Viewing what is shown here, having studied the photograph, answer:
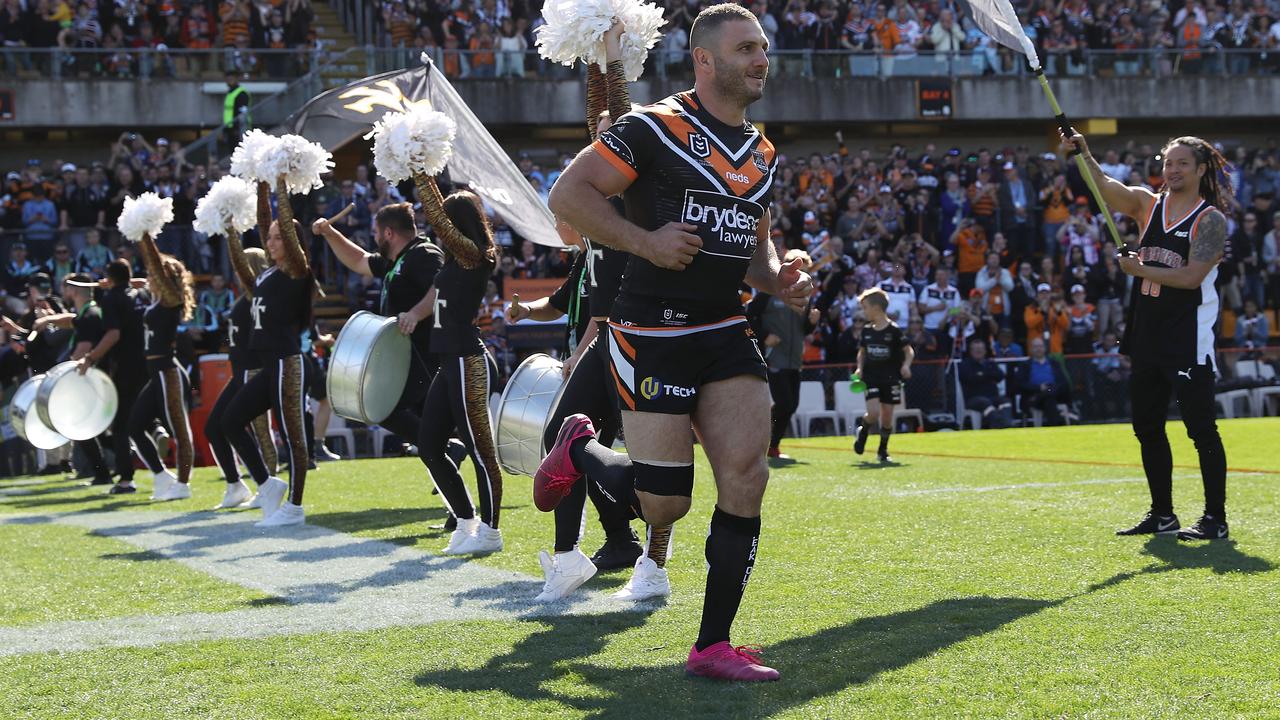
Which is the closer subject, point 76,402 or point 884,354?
point 76,402

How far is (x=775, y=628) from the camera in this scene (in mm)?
5672

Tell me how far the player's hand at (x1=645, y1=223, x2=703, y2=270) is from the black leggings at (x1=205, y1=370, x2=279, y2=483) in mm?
6699

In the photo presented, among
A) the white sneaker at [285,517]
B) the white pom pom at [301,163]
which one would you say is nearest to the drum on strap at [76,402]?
the white sneaker at [285,517]

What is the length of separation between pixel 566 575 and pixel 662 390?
179 cm

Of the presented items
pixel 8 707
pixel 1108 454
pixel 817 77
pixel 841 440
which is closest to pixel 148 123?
pixel 817 77

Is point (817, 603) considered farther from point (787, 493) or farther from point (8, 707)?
point (787, 493)

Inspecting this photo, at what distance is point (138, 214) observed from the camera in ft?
41.7

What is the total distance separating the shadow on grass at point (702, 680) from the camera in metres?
4.48

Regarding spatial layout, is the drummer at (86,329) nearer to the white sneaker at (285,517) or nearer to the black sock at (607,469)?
the white sneaker at (285,517)

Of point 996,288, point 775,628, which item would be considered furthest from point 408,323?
point 996,288

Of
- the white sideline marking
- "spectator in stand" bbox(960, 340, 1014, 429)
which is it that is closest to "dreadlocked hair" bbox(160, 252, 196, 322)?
the white sideline marking

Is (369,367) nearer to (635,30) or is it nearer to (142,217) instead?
(635,30)

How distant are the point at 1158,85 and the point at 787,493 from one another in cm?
2426

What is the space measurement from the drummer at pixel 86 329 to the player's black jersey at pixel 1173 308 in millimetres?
9597
